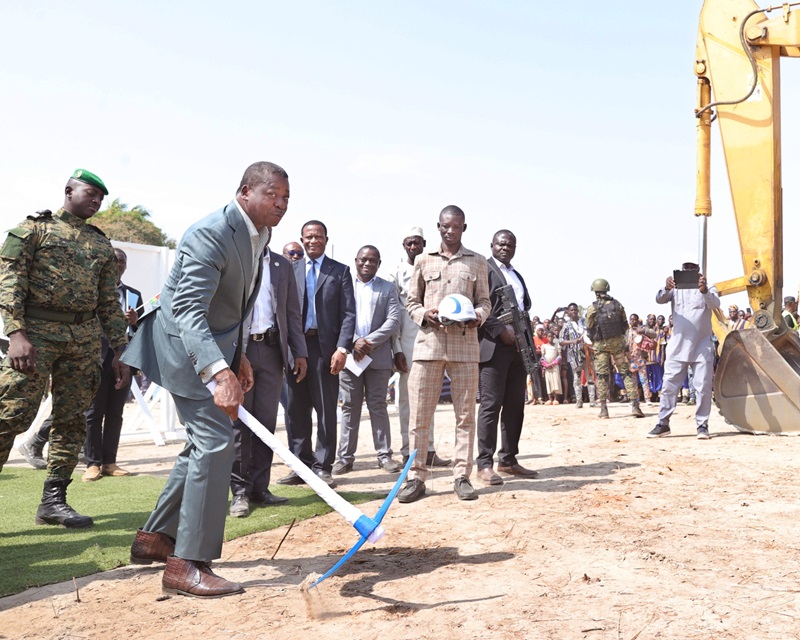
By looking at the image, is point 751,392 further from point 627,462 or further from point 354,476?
point 354,476

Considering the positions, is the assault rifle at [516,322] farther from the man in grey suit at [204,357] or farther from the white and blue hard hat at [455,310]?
the man in grey suit at [204,357]

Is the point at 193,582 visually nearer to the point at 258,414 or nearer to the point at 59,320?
the point at 59,320

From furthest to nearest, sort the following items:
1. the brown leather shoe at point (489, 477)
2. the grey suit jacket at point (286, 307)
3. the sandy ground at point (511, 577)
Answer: the brown leather shoe at point (489, 477) < the grey suit jacket at point (286, 307) < the sandy ground at point (511, 577)

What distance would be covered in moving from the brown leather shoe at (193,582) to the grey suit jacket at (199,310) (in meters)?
0.79

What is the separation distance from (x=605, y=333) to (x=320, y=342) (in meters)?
7.84

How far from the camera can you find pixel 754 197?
9.88 meters

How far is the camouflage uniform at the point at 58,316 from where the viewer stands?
4.88 meters

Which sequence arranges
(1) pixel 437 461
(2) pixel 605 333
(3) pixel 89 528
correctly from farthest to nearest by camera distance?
(2) pixel 605 333, (1) pixel 437 461, (3) pixel 89 528

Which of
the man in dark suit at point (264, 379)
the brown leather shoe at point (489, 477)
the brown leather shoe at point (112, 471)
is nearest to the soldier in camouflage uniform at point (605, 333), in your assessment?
the brown leather shoe at point (489, 477)

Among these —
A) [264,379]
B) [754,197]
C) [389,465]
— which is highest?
[754,197]

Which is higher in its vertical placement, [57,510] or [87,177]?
[87,177]

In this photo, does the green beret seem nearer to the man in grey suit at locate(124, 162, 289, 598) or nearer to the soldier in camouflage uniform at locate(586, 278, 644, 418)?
the man in grey suit at locate(124, 162, 289, 598)

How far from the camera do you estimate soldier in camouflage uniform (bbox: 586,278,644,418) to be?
13.8 meters

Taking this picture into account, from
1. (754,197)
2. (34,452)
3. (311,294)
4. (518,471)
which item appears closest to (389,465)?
(518,471)
